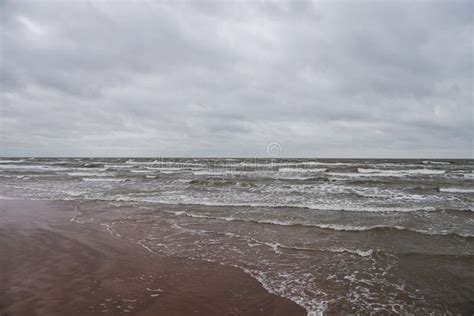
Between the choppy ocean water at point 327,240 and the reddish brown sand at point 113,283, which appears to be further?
the choppy ocean water at point 327,240

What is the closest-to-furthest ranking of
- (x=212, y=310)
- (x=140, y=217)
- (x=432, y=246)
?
(x=212, y=310) < (x=432, y=246) < (x=140, y=217)

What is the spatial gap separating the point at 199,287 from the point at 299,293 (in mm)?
1660

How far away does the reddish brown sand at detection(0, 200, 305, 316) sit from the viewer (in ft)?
14.8

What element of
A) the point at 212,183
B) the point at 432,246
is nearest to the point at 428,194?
the point at 432,246

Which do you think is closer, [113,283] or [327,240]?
[113,283]

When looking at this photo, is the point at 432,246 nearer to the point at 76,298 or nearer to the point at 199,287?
the point at 199,287

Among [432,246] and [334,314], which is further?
[432,246]

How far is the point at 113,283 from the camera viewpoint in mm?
5340

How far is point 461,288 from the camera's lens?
5445mm

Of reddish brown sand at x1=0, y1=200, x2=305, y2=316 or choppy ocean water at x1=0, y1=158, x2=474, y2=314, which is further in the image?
choppy ocean water at x1=0, y1=158, x2=474, y2=314

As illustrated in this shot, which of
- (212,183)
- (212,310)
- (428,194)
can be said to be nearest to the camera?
(212,310)

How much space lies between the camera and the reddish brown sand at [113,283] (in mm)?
4508

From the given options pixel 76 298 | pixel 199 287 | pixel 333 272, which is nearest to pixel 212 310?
pixel 199 287

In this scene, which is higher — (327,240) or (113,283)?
(113,283)
